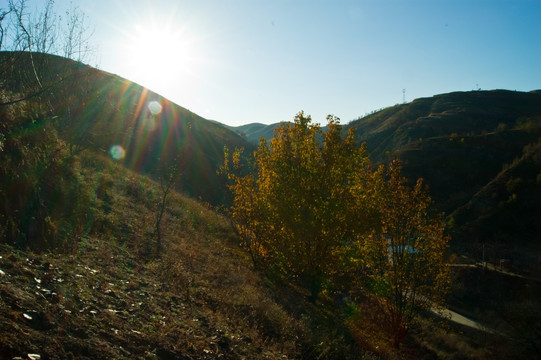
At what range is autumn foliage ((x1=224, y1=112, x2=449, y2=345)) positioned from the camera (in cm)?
1194

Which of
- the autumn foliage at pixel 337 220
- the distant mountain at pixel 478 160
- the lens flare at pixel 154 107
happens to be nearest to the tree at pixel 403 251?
the autumn foliage at pixel 337 220

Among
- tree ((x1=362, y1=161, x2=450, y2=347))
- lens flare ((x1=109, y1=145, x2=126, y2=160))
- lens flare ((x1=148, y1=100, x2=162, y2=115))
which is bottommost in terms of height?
tree ((x1=362, y1=161, x2=450, y2=347))

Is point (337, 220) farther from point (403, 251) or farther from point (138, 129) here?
point (138, 129)

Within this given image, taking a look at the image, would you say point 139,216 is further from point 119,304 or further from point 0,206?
point 119,304

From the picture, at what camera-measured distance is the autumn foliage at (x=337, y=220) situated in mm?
11938

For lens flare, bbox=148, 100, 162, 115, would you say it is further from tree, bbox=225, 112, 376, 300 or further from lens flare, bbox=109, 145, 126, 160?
tree, bbox=225, 112, 376, 300

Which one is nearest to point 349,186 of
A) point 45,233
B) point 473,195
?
point 45,233

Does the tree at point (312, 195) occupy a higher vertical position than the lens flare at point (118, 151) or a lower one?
lower

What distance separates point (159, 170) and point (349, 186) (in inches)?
1217

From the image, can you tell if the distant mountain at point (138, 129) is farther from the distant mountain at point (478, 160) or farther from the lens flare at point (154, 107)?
the distant mountain at point (478, 160)

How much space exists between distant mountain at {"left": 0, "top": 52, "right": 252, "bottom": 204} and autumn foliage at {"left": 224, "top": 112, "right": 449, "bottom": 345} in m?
7.30

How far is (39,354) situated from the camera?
12.8ft

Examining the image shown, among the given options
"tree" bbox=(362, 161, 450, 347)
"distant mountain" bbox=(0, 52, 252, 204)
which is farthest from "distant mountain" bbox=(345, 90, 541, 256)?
"distant mountain" bbox=(0, 52, 252, 204)

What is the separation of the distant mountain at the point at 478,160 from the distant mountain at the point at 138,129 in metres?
18.4
